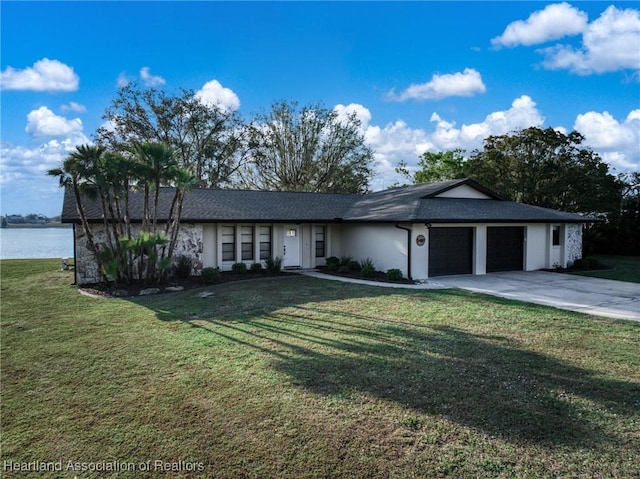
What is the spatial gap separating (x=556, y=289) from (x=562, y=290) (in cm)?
21

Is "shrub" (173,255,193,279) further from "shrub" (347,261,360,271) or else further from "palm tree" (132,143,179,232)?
"shrub" (347,261,360,271)

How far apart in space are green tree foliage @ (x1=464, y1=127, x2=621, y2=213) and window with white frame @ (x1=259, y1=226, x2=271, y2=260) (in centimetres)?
1676

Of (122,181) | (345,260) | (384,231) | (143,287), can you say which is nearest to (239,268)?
(143,287)

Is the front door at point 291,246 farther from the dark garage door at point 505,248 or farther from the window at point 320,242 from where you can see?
the dark garage door at point 505,248

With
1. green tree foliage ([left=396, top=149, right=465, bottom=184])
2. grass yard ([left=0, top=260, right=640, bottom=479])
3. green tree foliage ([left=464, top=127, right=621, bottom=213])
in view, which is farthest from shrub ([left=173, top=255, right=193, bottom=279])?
green tree foliage ([left=396, top=149, right=465, bottom=184])

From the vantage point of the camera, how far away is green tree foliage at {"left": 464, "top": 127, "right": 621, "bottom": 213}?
2466 centimetres

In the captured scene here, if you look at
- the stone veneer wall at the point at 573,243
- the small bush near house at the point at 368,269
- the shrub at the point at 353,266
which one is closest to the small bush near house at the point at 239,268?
the shrub at the point at 353,266

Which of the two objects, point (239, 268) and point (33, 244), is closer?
point (239, 268)

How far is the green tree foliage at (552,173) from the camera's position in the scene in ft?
80.9

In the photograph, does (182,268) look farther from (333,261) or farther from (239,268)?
(333,261)

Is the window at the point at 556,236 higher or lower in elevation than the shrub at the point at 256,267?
higher

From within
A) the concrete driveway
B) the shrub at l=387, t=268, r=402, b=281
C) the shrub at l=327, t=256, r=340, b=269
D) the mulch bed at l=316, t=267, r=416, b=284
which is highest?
the shrub at l=327, t=256, r=340, b=269

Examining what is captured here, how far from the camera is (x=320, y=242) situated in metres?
18.7

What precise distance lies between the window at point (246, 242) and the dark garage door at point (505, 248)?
32.7 feet
